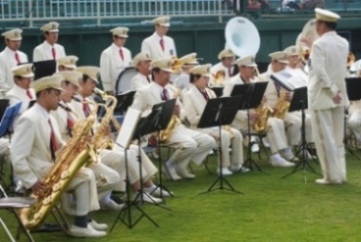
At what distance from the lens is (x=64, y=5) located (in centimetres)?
2072

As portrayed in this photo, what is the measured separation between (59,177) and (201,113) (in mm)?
4147

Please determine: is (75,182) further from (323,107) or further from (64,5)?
(64,5)

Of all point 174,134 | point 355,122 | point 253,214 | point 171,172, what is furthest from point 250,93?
point 253,214

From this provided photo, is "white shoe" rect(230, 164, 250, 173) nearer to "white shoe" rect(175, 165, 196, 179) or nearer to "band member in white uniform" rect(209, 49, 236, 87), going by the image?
"white shoe" rect(175, 165, 196, 179)

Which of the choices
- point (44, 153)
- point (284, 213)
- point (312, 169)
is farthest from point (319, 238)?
point (312, 169)

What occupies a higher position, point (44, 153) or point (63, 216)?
point (44, 153)

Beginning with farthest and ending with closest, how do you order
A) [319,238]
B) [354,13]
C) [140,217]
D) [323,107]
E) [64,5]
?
1. [354,13]
2. [64,5]
3. [323,107]
4. [140,217]
5. [319,238]

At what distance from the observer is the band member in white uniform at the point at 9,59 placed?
1608cm

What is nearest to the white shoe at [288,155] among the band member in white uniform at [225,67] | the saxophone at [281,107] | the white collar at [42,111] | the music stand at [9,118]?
the saxophone at [281,107]

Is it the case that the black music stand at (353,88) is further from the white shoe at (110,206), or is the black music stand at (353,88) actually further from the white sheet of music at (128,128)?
the white sheet of music at (128,128)

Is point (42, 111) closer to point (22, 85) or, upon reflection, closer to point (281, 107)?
point (22, 85)

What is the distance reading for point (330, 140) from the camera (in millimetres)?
13156

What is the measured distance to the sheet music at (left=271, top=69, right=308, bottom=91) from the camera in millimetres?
15180

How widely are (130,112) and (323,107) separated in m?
3.03
